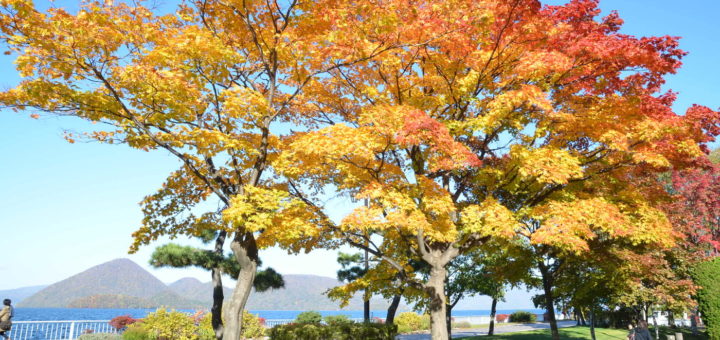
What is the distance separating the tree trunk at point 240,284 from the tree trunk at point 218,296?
203 centimetres

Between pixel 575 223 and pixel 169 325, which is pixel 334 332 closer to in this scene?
pixel 169 325

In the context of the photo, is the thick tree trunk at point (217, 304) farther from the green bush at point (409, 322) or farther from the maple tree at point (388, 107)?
the green bush at point (409, 322)

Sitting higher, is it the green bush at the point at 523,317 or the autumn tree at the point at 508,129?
the autumn tree at the point at 508,129

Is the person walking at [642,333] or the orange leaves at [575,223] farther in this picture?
the person walking at [642,333]

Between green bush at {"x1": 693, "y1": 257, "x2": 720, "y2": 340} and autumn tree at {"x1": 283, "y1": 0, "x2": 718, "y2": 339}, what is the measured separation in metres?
5.05

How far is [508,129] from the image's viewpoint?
36.8ft

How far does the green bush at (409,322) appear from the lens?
2725 centimetres

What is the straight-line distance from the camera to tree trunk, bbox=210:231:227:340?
422 inches

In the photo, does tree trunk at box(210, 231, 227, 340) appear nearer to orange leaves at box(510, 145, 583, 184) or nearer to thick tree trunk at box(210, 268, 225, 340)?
thick tree trunk at box(210, 268, 225, 340)

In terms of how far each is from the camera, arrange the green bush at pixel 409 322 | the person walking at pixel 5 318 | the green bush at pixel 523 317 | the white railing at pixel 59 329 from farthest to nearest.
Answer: the green bush at pixel 523 317, the green bush at pixel 409 322, the white railing at pixel 59 329, the person walking at pixel 5 318

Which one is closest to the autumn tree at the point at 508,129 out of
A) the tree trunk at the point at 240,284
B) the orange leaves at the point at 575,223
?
the orange leaves at the point at 575,223

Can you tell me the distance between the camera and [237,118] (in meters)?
9.20

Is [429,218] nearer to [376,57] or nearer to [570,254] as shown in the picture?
[376,57]

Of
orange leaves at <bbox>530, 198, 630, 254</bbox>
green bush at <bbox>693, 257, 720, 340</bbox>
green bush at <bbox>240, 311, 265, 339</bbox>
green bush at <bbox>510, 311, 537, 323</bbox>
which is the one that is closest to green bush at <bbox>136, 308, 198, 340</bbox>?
green bush at <bbox>240, 311, 265, 339</bbox>
